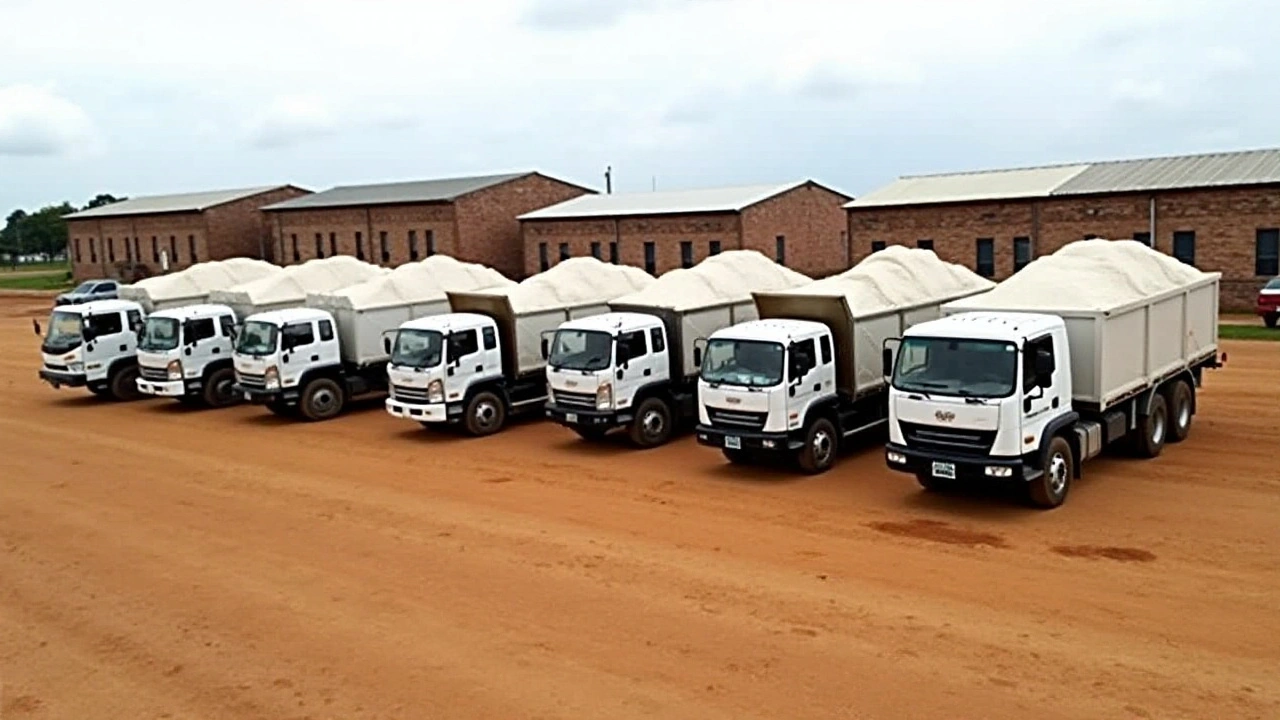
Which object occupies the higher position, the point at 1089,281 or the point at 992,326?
the point at 1089,281

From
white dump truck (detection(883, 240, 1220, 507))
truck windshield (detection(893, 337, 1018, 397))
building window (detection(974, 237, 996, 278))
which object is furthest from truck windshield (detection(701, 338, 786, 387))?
building window (detection(974, 237, 996, 278))

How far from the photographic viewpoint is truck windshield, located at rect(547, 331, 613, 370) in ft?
61.0

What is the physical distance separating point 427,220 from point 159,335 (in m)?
28.6

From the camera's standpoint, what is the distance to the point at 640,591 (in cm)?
1126

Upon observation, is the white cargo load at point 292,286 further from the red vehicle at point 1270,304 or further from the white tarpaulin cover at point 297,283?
the red vehicle at point 1270,304

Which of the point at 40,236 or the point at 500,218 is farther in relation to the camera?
the point at 40,236

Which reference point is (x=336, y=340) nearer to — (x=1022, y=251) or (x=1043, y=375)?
(x=1043, y=375)

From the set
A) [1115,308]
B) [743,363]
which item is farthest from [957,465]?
[743,363]

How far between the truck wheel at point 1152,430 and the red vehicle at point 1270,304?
17.1 metres

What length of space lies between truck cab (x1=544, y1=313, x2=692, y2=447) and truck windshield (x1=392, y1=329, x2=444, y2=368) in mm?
2363

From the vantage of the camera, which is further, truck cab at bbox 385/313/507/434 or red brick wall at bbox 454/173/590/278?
red brick wall at bbox 454/173/590/278

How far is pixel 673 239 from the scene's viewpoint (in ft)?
152

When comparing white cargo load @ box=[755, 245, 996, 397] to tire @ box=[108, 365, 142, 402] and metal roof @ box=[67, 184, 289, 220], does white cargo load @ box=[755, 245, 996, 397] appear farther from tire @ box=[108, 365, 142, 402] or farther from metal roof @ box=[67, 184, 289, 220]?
metal roof @ box=[67, 184, 289, 220]

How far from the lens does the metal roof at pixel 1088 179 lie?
35.1 m
